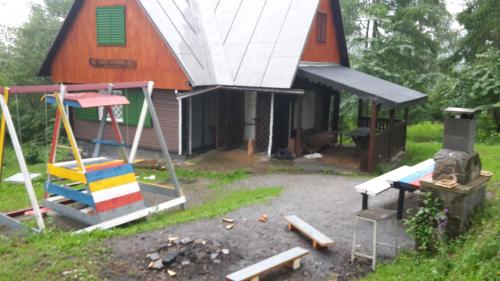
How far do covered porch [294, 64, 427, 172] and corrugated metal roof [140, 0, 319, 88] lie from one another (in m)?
0.96

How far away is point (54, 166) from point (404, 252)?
680cm

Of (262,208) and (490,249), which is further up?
(490,249)

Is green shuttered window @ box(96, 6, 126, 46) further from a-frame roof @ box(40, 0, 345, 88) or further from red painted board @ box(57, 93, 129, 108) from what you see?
red painted board @ box(57, 93, 129, 108)

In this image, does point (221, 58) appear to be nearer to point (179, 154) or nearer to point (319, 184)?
point (179, 154)

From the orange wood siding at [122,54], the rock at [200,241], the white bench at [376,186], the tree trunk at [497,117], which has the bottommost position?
the rock at [200,241]

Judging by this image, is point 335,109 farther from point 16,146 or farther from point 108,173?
point 16,146

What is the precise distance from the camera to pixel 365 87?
13406 millimetres

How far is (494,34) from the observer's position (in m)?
20.2

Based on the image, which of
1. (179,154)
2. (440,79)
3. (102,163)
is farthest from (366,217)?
(440,79)

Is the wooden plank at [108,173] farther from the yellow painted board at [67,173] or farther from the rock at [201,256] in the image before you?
the rock at [201,256]

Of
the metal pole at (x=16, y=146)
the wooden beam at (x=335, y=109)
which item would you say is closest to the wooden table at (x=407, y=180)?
the metal pole at (x=16, y=146)

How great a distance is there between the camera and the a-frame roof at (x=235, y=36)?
14.3m

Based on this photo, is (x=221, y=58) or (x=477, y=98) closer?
(x=221, y=58)

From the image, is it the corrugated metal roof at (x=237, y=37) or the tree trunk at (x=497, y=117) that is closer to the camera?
the corrugated metal roof at (x=237, y=37)
